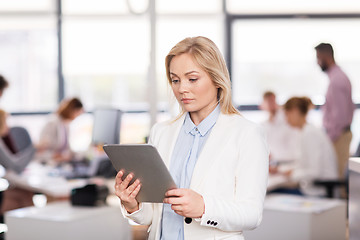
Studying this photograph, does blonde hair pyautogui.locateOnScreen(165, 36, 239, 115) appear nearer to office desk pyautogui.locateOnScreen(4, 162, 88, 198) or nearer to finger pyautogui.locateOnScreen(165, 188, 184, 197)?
finger pyautogui.locateOnScreen(165, 188, 184, 197)

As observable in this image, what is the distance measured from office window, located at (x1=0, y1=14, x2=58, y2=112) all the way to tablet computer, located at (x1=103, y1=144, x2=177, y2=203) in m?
7.80

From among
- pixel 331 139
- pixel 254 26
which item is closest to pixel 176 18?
pixel 254 26

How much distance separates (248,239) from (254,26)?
5.84 m

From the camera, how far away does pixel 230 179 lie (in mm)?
1975

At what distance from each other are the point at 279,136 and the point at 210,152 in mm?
5163

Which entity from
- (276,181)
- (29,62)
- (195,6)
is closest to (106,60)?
(29,62)

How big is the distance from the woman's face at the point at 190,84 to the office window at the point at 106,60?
718 centimetres

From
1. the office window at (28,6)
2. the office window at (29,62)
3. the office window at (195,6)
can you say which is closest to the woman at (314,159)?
the office window at (195,6)

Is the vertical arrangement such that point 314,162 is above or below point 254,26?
below

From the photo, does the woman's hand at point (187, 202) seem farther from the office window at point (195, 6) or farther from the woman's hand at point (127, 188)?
the office window at point (195, 6)

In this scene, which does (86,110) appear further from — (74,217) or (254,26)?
(74,217)

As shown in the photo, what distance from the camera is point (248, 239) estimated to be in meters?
3.85

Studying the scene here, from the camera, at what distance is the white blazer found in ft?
6.28

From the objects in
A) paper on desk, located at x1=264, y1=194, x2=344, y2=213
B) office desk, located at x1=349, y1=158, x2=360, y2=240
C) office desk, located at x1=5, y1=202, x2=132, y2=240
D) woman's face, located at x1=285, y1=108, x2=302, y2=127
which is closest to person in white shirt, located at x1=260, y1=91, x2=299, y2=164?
woman's face, located at x1=285, y1=108, x2=302, y2=127
